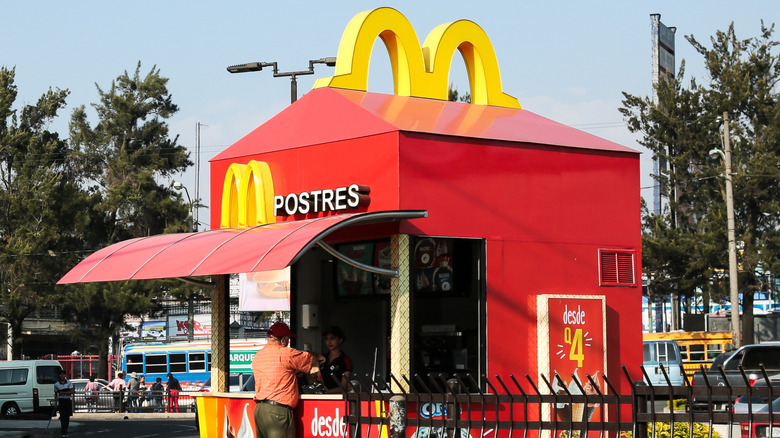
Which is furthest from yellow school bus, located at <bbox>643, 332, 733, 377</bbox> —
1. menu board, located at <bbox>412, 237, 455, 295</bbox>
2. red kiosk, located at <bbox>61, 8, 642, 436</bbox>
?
→ menu board, located at <bbox>412, 237, 455, 295</bbox>

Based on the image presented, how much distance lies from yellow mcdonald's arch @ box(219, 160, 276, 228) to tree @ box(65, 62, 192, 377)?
3936cm

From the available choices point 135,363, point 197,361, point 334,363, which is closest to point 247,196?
point 334,363

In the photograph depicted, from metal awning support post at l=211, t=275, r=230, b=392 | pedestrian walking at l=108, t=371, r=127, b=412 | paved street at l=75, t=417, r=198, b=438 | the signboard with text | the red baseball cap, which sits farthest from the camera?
pedestrian walking at l=108, t=371, r=127, b=412

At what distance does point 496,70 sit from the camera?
54.5 ft

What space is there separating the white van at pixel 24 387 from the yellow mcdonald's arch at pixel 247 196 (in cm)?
2151

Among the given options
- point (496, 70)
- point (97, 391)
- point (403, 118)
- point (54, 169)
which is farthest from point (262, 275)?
point (54, 169)

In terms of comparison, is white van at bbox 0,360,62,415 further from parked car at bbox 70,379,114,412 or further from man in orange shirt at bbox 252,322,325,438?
man in orange shirt at bbox 252,322,325,438

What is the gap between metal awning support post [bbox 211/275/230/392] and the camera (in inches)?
619

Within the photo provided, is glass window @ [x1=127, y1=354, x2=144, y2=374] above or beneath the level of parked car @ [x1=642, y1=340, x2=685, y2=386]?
beneath

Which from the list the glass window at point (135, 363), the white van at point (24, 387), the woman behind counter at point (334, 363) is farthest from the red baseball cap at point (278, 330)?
the glass window at point (135, 363)

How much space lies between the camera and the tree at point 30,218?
47312 millimetres

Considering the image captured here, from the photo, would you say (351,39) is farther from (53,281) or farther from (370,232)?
(53,281)

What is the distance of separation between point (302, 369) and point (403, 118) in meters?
3.72

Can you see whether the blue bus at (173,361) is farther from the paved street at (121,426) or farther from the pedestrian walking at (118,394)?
the paved street at (121,426)
